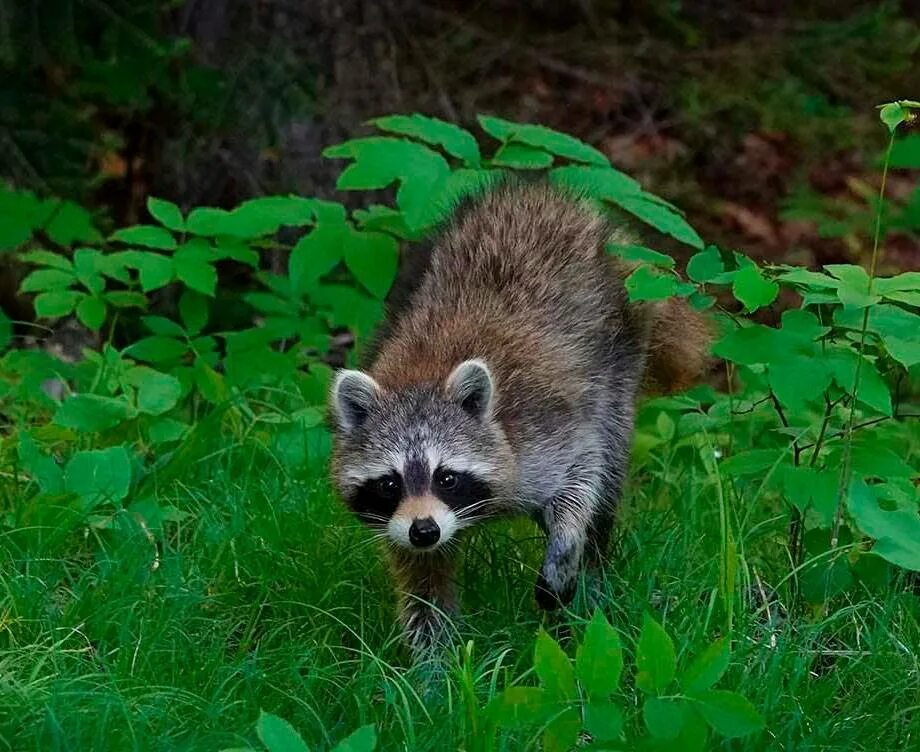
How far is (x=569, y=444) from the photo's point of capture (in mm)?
4238

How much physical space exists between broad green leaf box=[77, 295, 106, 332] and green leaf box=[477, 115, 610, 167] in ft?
5.08

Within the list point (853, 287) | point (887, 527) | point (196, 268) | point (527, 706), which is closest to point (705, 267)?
point (853, 287)

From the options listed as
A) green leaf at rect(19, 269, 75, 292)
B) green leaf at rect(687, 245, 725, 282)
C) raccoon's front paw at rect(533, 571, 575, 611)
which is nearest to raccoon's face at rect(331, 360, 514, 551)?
raccoon's front paw at rect(533, 571, 575, 611)

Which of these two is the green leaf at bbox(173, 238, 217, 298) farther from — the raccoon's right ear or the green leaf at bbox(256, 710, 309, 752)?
the green leaf at bbox(256, 710, 309, 752)

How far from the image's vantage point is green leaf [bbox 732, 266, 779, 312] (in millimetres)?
3467

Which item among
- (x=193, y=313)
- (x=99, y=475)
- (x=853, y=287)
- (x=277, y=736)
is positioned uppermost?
(x=853, y=287)

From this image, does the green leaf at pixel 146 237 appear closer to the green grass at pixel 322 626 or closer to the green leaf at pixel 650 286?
the green grass at pixel 322 626

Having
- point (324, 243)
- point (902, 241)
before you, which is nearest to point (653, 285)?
point (324, 243)

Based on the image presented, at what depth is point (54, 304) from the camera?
17.8ft

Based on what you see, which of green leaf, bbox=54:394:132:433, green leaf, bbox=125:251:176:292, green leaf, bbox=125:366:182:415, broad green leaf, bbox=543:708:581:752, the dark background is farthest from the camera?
the dark background

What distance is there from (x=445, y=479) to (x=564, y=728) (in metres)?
1.22

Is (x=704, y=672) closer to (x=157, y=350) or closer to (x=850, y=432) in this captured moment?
(x=850, y=432)

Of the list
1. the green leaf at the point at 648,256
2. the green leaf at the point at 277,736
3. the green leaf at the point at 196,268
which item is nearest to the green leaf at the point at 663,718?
the green leaf at the point at 277,736

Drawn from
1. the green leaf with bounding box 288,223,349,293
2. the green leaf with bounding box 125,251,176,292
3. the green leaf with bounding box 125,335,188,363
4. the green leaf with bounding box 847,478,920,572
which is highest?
the green leaf with bounding box 847,478,920,572
